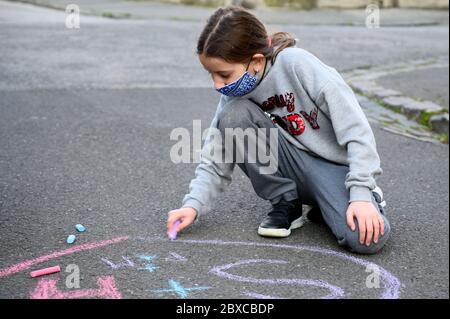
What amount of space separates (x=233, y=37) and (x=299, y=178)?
68cm

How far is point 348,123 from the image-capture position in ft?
9.07

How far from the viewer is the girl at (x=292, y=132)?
2.73 m

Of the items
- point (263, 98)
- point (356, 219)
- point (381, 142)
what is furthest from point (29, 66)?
point (356, 219)

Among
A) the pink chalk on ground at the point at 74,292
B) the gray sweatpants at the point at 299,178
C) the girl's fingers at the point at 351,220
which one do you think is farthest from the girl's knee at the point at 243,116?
the pink chalk on ground at the point at 74,292

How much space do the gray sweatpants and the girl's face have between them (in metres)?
0.16

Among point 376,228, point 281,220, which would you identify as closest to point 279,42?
point 281,220

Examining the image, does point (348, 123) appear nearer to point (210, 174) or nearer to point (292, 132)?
point (292, 132)

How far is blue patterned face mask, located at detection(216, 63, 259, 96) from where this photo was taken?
2.83m

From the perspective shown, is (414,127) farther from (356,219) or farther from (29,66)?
(29,66)

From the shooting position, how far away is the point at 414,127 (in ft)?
16.4
